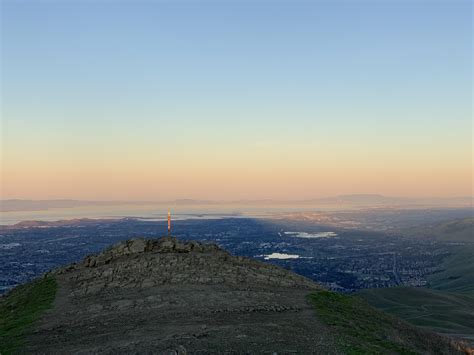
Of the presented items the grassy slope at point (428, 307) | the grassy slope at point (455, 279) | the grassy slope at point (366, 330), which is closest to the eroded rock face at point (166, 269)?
the grassy slope at point (366, 330)

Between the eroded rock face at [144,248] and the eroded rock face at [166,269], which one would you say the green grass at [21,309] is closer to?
the eroded rock face at [166,269]

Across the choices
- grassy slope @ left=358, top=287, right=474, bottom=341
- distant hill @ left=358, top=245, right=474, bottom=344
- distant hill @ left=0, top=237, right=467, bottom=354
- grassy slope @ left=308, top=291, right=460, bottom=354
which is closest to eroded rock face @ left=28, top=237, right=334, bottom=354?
distant hill @ left=0, top=237, right=467, bottom=354

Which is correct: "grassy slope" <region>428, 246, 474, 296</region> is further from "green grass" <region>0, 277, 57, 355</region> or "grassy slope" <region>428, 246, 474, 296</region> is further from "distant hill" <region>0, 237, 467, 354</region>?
"green grass" <region>0, 277, 57, 355</region>

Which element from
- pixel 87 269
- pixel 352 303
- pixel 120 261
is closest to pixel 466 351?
pixel 352 303

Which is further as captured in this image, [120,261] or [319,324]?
[120,261]

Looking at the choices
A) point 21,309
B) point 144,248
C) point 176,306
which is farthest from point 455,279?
point 21,309

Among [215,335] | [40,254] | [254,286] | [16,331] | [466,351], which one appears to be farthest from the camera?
[40,254]

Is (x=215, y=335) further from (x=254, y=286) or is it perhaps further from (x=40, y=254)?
(x=40, y=254)
